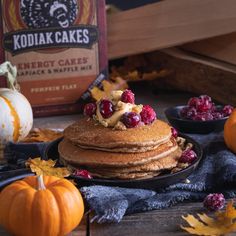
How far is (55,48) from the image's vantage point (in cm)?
196

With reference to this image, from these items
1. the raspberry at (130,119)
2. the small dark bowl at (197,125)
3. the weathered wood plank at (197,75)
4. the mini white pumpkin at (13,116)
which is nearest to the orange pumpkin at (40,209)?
the raspberry at (130,119)

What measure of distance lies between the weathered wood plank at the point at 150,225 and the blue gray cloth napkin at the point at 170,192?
15 millimetres

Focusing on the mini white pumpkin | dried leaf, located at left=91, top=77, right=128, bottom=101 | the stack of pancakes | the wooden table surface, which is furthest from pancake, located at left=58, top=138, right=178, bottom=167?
dried leaf, located at left=91, top=77, right=128, bottom=101

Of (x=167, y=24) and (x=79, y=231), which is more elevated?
(x=167, y=24)

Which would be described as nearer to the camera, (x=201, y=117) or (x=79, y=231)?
(x=79, y=231)

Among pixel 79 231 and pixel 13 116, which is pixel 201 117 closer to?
pixel 13 116

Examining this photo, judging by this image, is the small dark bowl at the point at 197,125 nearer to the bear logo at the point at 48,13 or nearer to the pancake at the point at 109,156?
the pancake at the point at 109,156

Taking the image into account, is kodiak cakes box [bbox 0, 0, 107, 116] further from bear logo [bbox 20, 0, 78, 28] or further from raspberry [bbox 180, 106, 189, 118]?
raspberry [bbox 180, 106, 189, 118]

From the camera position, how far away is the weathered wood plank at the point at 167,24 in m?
1.98

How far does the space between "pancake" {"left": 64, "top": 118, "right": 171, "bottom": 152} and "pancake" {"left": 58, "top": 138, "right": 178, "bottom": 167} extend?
1 cm

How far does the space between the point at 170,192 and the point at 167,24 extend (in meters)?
0.94

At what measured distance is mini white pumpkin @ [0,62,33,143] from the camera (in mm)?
1597

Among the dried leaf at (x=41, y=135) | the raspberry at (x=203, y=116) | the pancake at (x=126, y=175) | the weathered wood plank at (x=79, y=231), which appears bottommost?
the dried leaf at (x=41, y=135)

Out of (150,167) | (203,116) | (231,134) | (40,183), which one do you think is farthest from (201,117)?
(40,183)
